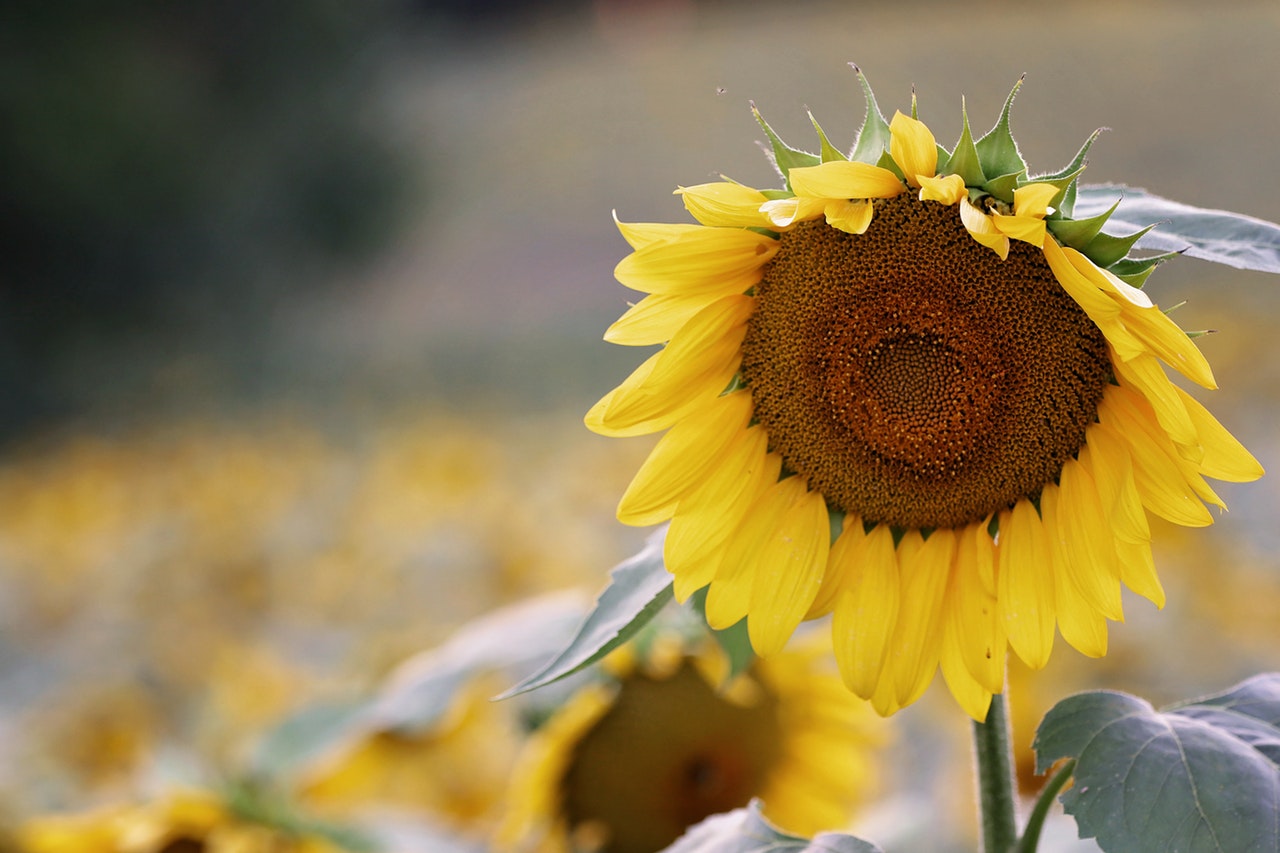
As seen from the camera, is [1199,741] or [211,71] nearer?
[1199,741]

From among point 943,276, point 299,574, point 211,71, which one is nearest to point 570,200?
point 211,71


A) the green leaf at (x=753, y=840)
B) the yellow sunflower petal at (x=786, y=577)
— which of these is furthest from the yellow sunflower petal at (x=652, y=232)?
the green leaf at (x=753, y=840)

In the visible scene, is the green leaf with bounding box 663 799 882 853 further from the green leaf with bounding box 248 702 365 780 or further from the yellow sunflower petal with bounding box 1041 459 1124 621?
the green leaf with bounding box 248 702 365 780

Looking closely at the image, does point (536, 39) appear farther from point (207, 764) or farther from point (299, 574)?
point (207, 764)

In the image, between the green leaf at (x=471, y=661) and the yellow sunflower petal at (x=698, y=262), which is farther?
the green leaf at (x=471, y=661)

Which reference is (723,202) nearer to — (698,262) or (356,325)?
(698,262)

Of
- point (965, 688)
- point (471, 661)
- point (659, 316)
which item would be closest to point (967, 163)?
point (659, 316)

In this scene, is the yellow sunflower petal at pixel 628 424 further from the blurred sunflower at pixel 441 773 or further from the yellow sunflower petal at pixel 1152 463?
the blurred sunflower at pixel 441 773
